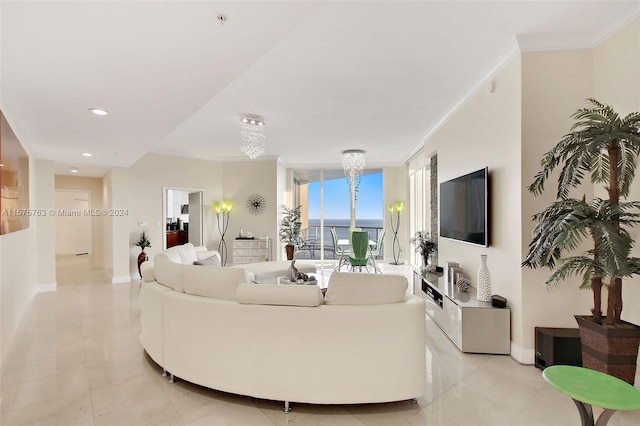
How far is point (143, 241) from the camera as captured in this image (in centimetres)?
696

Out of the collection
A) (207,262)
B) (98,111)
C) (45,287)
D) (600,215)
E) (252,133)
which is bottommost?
(45,287)

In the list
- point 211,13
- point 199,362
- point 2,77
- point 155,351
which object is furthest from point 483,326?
point 2,77

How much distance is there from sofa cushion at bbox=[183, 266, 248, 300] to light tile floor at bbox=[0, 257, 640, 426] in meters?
0.77

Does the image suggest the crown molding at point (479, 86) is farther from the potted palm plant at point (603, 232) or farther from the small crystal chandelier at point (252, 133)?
the small crystal chandelier at point (252, 133)

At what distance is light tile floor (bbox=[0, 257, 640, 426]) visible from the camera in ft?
7.13

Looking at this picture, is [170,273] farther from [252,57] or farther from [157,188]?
[157,188]

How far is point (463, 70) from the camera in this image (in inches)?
134

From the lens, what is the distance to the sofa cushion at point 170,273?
2.78 meters

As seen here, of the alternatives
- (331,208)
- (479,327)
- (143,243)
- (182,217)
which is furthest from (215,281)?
(182,217)

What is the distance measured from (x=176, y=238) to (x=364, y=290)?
824 cm

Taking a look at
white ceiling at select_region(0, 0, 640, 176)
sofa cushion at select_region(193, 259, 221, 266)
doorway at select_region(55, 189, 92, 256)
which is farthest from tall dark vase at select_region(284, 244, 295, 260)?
doorway at select_region(55, 189, 92, 256)

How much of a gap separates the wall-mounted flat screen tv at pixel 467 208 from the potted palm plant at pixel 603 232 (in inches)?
41.1

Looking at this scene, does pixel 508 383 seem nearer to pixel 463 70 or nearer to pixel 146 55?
pixel 463 70

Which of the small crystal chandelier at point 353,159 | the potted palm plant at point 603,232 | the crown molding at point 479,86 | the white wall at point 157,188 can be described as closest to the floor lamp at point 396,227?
the small crystal chandelier at point 353,159
